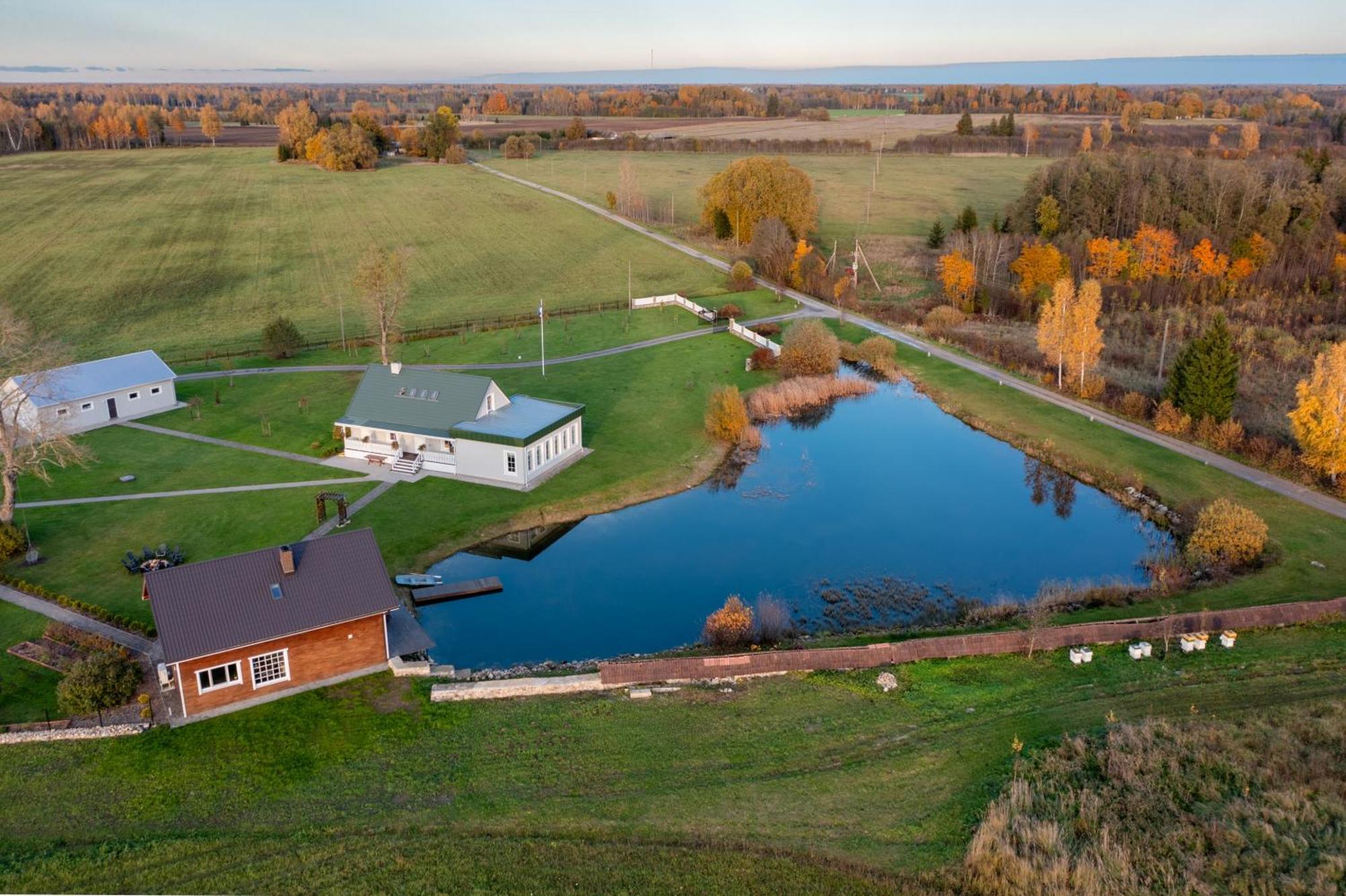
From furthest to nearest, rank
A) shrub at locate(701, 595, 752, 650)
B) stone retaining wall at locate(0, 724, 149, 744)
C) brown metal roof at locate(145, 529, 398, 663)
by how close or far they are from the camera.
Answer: shrub at locate(701, 595, 752, 650), brown metal roof at locate(145, 529, 398, 663), stone retaining wall at locate(0, 724, 149, 744)

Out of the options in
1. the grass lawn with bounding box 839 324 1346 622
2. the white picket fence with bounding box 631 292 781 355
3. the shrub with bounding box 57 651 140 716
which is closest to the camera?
the shrub with bounding box 57 651 140 716

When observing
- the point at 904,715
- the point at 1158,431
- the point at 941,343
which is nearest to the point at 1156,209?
the point at 941,343

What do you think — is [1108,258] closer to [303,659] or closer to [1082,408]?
[1082,408]

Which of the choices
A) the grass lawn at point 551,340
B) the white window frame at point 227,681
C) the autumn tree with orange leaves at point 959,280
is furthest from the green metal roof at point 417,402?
the autumn tree with orange leaves at point 959,280

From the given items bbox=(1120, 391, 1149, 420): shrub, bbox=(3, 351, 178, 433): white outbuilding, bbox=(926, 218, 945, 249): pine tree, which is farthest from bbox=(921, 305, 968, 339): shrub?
bbox=(3, 351, 178, 433): white outbuilding

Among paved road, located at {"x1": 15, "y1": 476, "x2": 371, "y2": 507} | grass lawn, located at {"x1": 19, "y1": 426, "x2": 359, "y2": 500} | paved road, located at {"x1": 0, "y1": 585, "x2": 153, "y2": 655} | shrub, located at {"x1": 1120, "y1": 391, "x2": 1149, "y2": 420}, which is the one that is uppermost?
shrub, located at {"x1": 1120, "y1": 391, "x2": 1149, "y2": 420}

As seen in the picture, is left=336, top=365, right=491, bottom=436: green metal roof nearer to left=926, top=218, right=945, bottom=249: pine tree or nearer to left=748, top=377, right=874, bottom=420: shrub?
left=748, top=377, right=874, bottom=420: shrub
